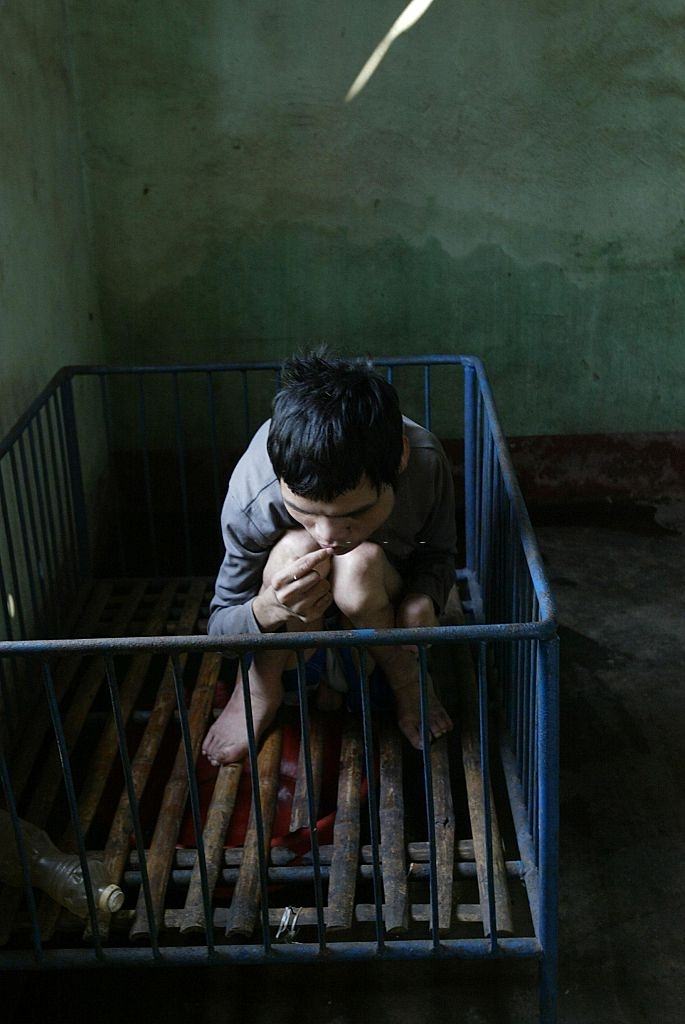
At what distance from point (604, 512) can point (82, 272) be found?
2.39 meters

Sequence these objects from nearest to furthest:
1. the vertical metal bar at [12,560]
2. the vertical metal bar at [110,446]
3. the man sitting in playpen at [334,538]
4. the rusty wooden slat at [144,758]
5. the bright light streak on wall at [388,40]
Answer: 1. the man sitting in playpen at [334,538]
2. the rusty wooden slat at [144,758]
3. the vertical metal bar at [12,560]
4. the vertical metal bar at [110,446]
5. the bright light streak on wall at [388,40]

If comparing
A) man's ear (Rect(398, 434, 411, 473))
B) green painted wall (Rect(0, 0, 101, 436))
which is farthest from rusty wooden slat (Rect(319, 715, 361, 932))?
green painted wall (Rect(0, 0, 101, 436))

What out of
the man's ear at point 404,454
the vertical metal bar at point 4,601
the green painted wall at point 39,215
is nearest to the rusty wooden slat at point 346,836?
the man's ear at point 404,454

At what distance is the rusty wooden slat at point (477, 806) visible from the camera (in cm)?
207

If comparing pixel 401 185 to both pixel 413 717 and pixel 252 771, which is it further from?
pixel 252 771

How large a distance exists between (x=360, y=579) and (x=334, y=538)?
0.83 ft

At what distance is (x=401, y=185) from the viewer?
13.1 feet

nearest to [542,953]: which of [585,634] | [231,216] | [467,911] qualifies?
[467,911]

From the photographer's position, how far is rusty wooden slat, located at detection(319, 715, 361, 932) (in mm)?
2098

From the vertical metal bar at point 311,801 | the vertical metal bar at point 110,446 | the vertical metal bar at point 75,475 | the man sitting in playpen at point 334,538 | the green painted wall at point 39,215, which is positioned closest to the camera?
the vertical metal bar at point 311,801

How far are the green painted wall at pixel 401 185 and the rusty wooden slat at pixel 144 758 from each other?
4.79 feet

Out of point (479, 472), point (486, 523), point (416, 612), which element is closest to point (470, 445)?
point (479, 472)

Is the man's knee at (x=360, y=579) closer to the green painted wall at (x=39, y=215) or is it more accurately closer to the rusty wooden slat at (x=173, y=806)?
the rusty wooden slat at (x=173, y=806)

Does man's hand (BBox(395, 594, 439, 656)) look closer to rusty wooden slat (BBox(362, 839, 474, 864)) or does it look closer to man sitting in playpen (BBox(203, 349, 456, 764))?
man sitting in playpen (BBox(203, 349, 456, 764))
